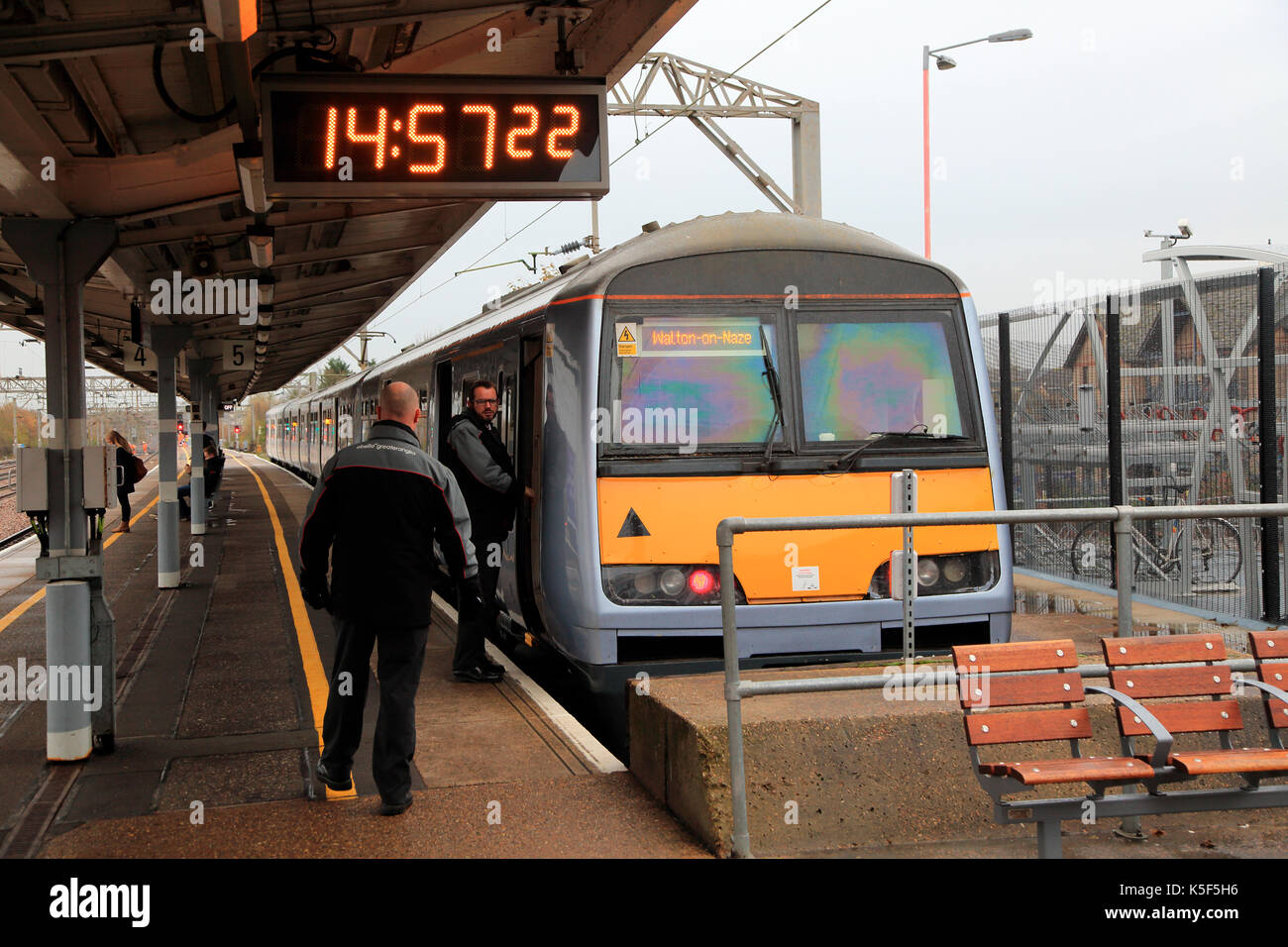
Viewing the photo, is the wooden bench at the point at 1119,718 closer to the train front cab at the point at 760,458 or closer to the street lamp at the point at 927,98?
the train front cab at the point at 760,458

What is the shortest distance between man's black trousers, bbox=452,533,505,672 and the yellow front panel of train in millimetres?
1608

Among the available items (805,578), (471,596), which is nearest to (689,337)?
(805,578)

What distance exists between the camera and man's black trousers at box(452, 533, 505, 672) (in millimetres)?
8117

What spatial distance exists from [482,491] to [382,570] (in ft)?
8.62

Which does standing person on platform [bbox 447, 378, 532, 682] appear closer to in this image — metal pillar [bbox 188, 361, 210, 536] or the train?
the train

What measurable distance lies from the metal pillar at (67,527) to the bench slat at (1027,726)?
15.1 ft

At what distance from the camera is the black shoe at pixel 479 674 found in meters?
8.21

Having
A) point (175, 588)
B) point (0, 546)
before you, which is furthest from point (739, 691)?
point (0, 546)

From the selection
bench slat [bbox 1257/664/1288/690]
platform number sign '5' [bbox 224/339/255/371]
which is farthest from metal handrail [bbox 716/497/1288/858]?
platform number sign '5' [bbox 224/339/255/371]

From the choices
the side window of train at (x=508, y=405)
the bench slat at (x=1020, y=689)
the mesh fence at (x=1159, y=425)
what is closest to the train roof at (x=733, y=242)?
the side window of train at (x=508, y=405)

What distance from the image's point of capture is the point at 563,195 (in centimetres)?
639

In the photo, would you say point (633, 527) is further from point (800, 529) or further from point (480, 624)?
point (800, 529)
